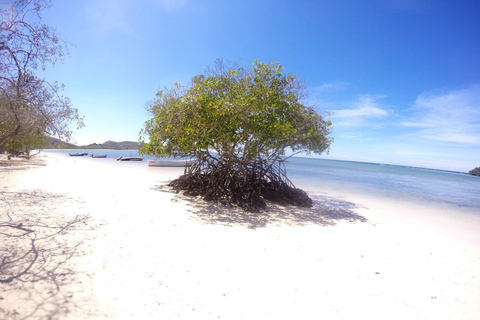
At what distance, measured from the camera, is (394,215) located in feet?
29.6

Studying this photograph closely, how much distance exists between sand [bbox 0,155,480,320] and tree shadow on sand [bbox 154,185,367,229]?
0.33ft

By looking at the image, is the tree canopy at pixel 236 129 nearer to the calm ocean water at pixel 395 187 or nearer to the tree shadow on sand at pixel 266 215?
the tree shadow on sand at pixel 266 215

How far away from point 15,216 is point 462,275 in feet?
28.1

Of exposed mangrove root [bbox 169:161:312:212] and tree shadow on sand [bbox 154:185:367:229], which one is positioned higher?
exposed mangrove root [bbox 169:161:312:212]

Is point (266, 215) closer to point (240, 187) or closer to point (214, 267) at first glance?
point (240, 187)

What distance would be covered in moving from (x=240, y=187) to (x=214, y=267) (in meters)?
4.65

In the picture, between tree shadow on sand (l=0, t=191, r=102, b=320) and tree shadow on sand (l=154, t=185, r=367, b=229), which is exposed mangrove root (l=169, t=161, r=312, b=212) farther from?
tree shadow on sand (l=0, t=191, r=102, b=320)

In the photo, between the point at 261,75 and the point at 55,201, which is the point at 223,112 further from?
the point at 55,201

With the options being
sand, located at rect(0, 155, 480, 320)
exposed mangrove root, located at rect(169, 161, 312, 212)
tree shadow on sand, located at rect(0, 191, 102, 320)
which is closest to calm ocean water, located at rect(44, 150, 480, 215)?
exposed mangrove root, located at rect(169, 161, 312, 212)

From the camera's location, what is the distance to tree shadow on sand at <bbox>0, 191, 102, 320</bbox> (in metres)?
2.35

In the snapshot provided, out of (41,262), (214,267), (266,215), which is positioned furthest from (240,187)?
(41,262)

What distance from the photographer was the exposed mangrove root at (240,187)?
7936 millimetres

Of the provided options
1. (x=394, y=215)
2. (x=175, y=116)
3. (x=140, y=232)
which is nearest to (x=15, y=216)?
(x=140, y=232)

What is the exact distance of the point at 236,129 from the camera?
7.30 meters
